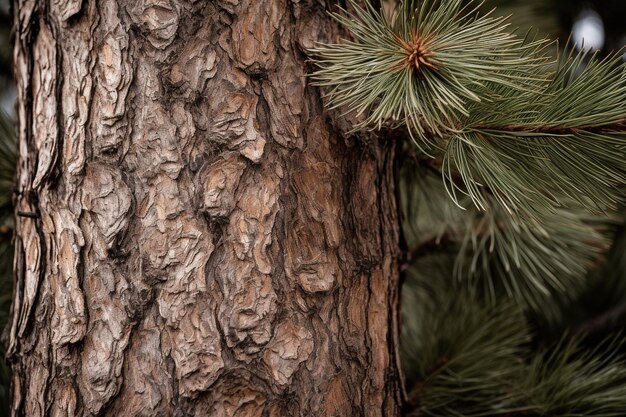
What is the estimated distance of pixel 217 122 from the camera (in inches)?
30.7

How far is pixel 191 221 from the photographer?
30.4 inches

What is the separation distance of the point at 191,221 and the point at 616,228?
4.27ft

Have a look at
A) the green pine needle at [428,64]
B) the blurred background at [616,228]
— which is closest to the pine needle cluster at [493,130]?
the green pine needle at [428,64]

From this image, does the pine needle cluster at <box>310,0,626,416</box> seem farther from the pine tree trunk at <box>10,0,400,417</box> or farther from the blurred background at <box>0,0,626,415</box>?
the blurred background at <box>0,0,626,415</box>

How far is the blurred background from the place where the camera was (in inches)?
45.3

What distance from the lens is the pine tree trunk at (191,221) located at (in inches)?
30.2

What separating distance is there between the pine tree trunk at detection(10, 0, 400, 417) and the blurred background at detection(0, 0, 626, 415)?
37cm

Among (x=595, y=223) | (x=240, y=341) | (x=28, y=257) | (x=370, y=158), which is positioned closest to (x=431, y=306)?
(x=595, y=223)

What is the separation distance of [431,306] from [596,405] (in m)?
0.50

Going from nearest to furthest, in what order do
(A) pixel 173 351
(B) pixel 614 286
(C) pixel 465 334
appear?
(A) pixel 173 351 → (C) pixel 465 334 → (B) pixel 614 286

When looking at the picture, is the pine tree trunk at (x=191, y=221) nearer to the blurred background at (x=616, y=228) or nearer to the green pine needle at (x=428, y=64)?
the green pine needle at (x=428, y=64)

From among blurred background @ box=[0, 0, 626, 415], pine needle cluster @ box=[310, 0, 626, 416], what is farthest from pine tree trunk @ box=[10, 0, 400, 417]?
blurred background @ box=[0, 0, 626, 415]

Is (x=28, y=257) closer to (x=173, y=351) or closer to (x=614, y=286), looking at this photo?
(x=173, y=351)

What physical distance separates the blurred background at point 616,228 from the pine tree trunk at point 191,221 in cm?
37
